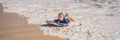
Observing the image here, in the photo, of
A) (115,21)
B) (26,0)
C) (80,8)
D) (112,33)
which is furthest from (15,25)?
(26,0)

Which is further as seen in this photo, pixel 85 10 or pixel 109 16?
pixel 85 10

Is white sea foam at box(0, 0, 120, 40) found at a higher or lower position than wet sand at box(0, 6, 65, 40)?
lower

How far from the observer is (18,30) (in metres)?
9.45

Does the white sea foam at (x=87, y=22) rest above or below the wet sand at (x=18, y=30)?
below

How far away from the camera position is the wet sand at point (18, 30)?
8.66 meters

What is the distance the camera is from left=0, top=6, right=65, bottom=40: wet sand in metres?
8.66

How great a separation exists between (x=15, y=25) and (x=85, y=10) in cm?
541

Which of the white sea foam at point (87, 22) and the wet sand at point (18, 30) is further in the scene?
the white sea foam at point (87, 22)

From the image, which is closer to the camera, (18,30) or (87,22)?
(18,30)

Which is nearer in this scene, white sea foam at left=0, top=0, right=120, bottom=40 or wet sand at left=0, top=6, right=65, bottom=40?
wet sand at left=0, top=6, right=65, bottom=40

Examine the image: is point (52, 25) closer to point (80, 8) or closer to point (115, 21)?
point (115, 21)

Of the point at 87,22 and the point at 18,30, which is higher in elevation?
the point at 18,30

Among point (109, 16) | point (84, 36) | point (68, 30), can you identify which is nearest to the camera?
point (84, 36)

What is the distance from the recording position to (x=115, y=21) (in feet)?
37.7
